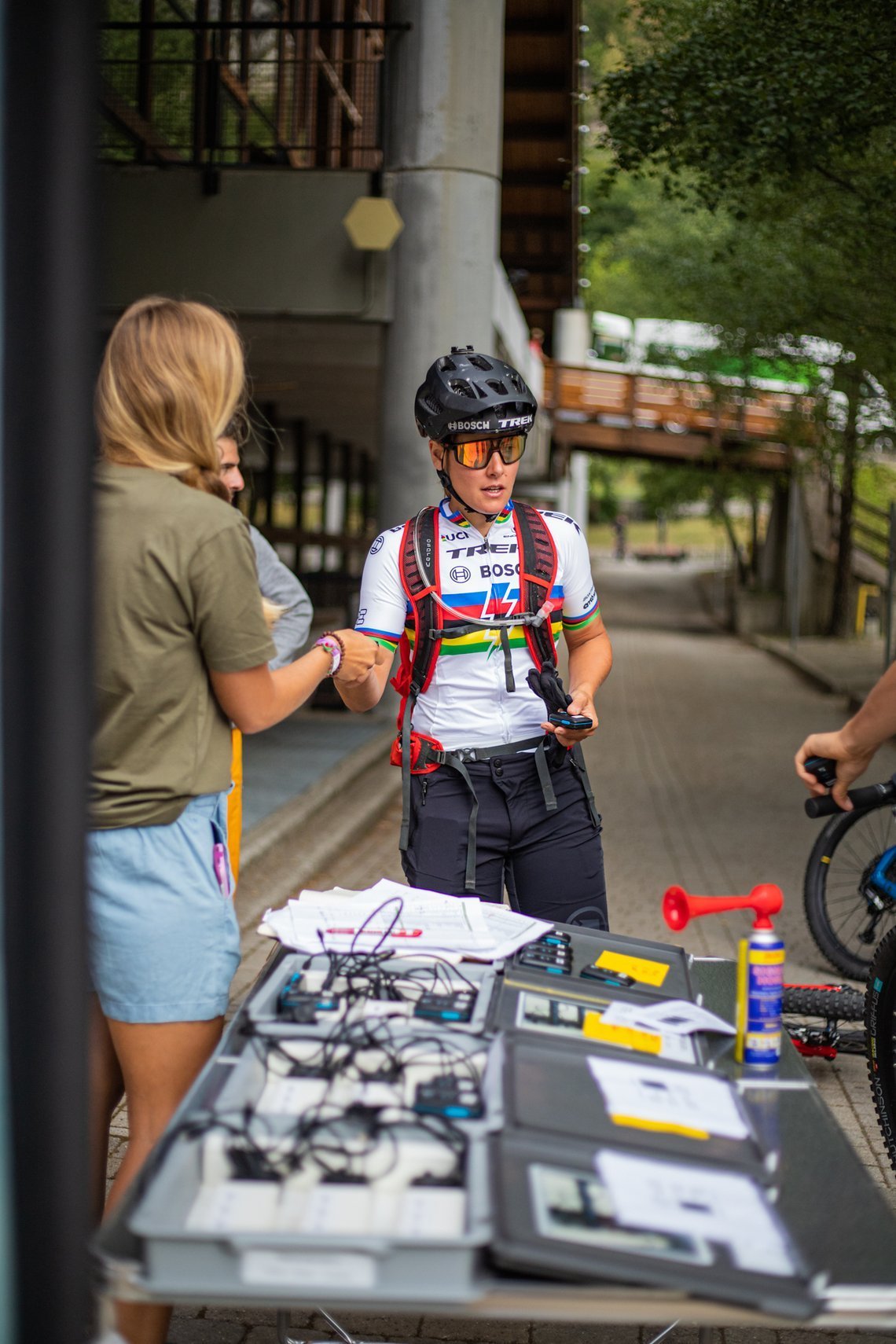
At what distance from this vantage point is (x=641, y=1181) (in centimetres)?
184

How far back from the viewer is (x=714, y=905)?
8.04 ft

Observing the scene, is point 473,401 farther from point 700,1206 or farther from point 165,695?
point 700,1206

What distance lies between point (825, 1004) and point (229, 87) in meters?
10.9

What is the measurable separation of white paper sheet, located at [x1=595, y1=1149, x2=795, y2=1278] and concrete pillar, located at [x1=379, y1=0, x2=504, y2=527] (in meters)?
10.5

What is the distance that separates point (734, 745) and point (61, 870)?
40.7 ft

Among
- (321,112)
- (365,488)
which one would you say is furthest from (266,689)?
(365,488)

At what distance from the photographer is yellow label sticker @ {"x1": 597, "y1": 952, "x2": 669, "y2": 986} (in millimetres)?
2672

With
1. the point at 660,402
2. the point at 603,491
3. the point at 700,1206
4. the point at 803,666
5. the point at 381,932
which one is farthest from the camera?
the point at 603,491

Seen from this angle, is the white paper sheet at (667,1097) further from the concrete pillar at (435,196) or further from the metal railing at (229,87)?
the concrete pillar at (435,196)

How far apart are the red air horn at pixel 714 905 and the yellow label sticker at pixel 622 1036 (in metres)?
0.19

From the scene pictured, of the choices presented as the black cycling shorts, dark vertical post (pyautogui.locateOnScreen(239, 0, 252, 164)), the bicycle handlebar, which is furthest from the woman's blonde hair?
dark vertical post (pyautogui.locateOnScreen(239, 0, 252, 164))

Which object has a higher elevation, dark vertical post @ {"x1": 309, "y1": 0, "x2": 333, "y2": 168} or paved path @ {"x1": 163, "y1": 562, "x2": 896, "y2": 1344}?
dark vertical post @ {"x1": 309, "y1": 0, "x2": 333, "y2": 168}

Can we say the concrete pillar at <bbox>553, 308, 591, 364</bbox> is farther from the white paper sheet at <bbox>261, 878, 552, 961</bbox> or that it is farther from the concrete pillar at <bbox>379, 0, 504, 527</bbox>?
the white paper sheet at <bbox>261, 878, 552, 961</bbox>

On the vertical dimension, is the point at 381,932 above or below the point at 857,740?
below
